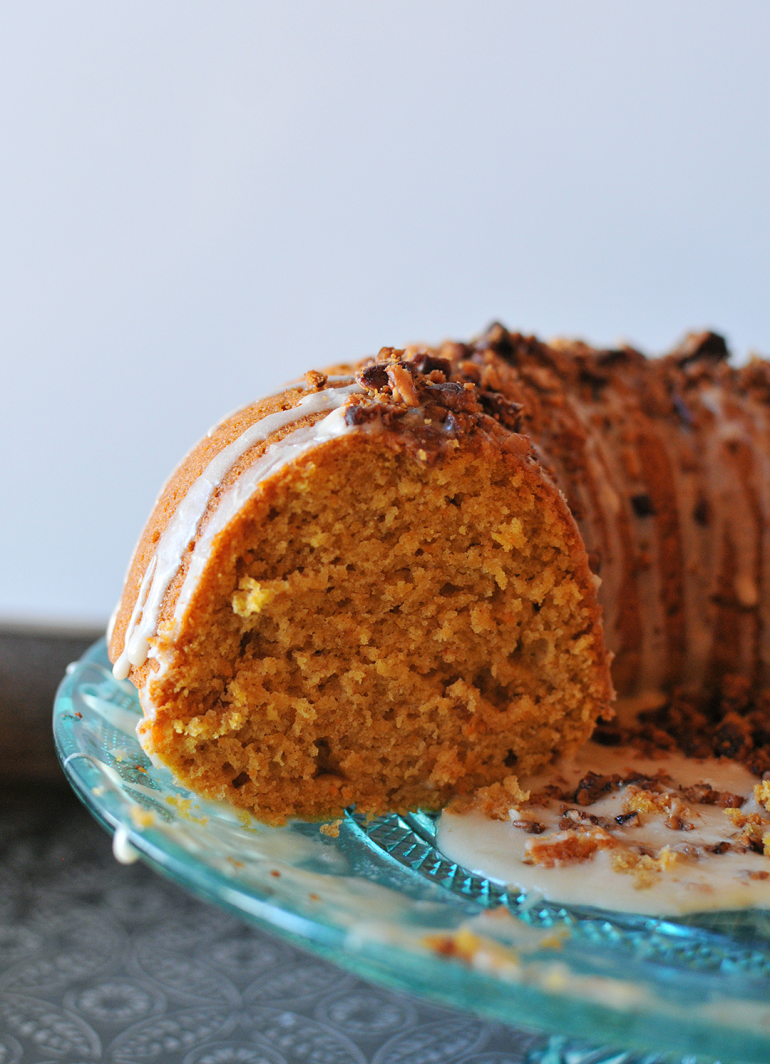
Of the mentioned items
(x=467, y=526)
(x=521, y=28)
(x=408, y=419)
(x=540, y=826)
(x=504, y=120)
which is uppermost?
(x=521, y=28)

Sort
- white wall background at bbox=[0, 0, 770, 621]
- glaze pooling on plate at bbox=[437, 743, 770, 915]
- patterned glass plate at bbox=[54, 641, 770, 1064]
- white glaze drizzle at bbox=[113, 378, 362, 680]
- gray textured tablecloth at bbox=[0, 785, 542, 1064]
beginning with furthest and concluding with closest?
white wall background at bbox=[0, 0, 770, 621], gray textured tablecloth at bbox=[0, 785, 542, 1064], white glaze drizzle at bbox=[113, 378, 362, 680], glaze pooling on plate at bbox=[437, 743, 770, 915], patterned glass plate at bbox=[54, 641, 770, 1064]

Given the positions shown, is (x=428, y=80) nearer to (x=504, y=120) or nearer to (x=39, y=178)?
(x=504, y=120)

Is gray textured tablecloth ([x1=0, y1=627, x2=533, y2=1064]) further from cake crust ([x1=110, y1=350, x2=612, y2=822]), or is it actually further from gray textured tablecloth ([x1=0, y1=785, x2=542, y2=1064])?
cake crust ([x1=110, y1=350, x2=612, y2=822])

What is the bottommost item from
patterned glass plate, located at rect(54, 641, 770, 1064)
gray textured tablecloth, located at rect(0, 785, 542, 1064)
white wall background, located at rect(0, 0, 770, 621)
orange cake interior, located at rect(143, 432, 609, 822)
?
gray textured tablecloth, located at rect(0, 785, 542, 1064)

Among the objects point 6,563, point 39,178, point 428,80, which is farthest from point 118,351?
point 428,80

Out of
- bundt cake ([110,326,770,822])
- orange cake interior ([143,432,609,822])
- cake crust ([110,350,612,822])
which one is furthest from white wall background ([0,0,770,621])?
orange cake interior ([143,432,609,822])

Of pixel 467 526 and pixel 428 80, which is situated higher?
pixel 428 80

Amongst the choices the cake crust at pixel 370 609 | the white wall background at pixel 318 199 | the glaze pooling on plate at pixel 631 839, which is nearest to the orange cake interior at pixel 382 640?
the cake crust at pixel 370 609
